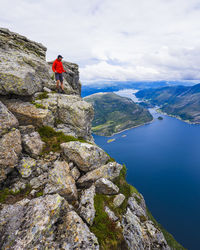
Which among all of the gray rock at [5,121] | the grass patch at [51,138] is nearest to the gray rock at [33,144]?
the grass patch at [51,138]

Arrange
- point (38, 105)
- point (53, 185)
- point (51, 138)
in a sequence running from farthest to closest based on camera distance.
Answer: point (38, 105) → point (51, 138) → point (53, 185)

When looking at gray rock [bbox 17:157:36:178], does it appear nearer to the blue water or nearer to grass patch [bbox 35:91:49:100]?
grass patch [bbox 35:91:49:100]

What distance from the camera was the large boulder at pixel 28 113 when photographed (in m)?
15.4

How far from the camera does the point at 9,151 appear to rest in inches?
442

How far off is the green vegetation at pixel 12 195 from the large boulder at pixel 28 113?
765 centimetres

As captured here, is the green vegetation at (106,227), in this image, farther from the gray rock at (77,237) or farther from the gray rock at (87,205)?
the gray rock at (77,237)

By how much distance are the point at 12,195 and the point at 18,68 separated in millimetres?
16067

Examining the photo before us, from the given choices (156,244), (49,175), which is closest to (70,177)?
(49,175)

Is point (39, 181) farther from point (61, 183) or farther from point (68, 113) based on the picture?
point (68, 113)

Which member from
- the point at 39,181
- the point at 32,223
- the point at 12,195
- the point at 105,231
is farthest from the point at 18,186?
the point at 105,231

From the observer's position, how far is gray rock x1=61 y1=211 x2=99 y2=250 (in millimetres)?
8164

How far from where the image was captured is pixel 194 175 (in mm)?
154625

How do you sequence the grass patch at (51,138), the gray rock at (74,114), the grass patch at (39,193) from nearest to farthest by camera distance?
the grass patch at (39,193) → the grass patch at (51,138) → the gray rock at (74,114)

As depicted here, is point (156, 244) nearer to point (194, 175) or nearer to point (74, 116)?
point (74, 116)
